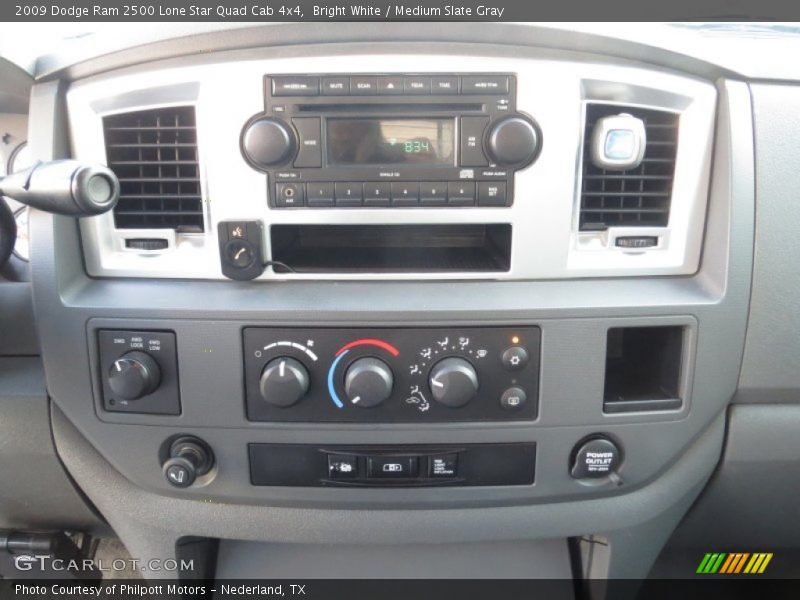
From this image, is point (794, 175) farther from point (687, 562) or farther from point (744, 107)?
point (687, 562)

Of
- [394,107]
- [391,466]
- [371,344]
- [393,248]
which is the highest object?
[394,107]

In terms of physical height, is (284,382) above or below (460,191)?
below

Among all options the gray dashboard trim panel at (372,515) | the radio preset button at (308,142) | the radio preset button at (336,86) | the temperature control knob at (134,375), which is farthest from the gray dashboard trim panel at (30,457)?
the radio preset button at (336,86)

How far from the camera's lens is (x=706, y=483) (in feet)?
3.93

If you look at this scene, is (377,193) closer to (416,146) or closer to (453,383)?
(416,146)

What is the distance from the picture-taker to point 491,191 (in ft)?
3.30

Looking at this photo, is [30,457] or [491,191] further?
[30,457]

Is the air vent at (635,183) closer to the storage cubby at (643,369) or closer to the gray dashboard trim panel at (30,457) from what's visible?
the storage cubby at (643,369)

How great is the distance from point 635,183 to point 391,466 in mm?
669

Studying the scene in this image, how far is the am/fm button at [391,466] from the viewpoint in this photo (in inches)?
41.6

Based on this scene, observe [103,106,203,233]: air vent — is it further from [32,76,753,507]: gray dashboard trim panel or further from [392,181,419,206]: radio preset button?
[392,181,419,206]: radio preset button

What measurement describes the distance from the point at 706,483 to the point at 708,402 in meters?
0.22

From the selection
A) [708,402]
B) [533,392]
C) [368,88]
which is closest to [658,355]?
[708,402]

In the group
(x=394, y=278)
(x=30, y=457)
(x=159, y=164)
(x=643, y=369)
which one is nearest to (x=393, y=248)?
(x=394, y=278)
